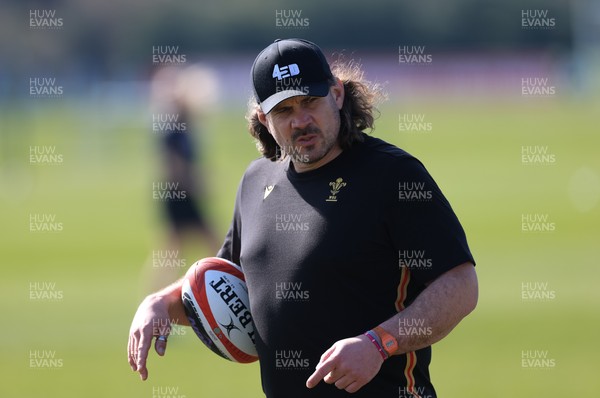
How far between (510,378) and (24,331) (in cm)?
550

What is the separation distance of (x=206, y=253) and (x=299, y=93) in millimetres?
8042

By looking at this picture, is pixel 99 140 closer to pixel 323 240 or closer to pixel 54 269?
pixel 54 269

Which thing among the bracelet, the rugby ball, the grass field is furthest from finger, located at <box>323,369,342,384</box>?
the grass field

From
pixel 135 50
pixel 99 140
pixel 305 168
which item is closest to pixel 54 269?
pixel 305 168

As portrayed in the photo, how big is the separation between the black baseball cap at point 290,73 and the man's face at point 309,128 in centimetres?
5

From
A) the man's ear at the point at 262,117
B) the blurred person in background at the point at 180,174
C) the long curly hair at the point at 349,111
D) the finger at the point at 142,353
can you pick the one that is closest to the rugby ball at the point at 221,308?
the finger at the point at 142,353

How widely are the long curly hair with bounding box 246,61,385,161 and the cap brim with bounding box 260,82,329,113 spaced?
0.41ft

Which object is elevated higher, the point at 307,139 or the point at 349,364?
the point at 307,139

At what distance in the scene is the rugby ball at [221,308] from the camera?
174 inches

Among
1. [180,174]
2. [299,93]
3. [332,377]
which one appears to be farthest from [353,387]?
[180,174]

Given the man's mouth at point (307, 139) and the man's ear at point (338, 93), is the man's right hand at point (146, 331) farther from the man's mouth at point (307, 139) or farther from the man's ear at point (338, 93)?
the man's ear at point (338, 93)

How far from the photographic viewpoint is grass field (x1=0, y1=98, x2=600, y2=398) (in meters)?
8.52

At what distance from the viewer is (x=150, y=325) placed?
4250 mm

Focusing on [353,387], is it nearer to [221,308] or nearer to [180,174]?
[221,308]
